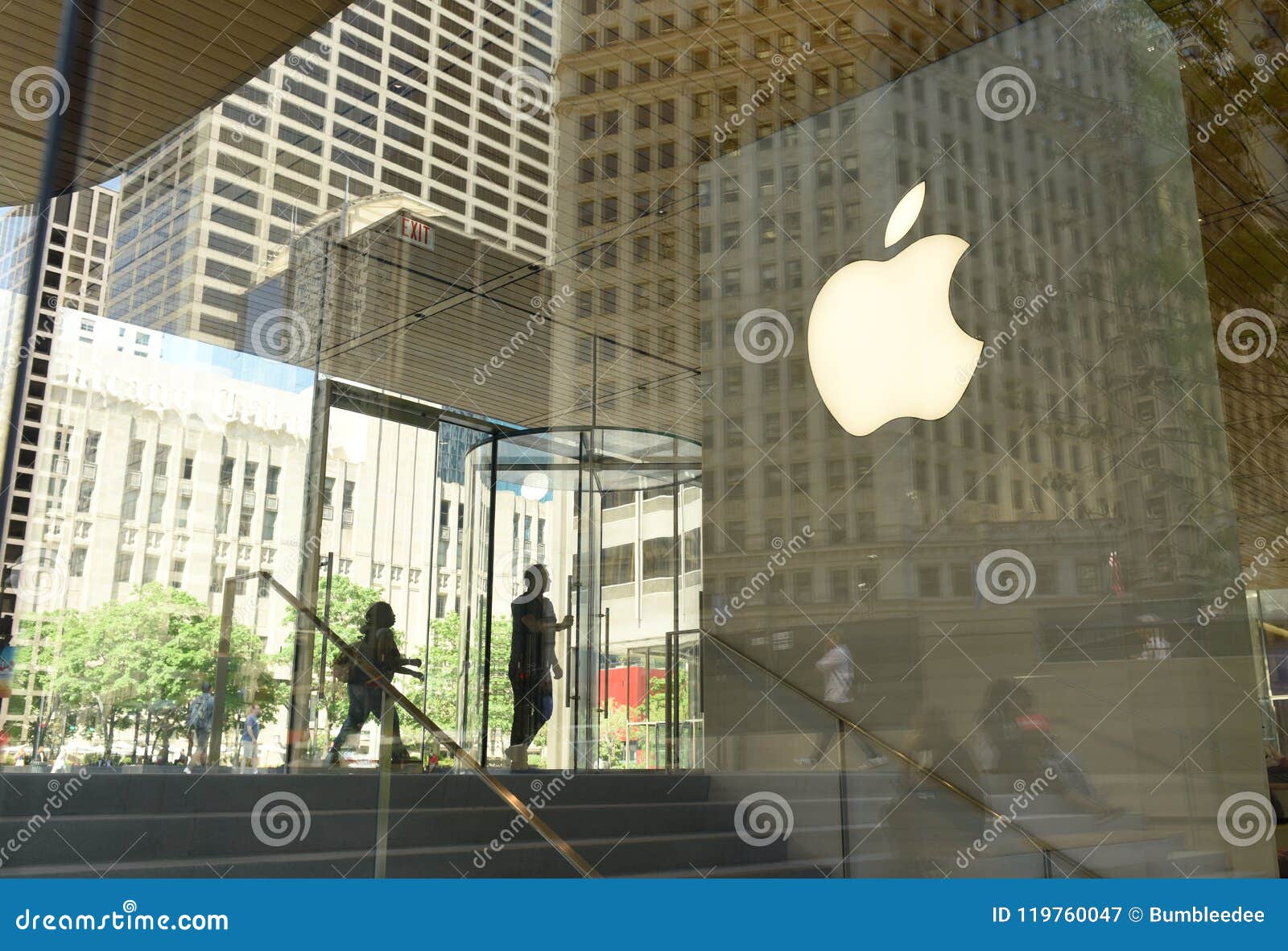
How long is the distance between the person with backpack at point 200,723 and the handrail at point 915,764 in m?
2.74

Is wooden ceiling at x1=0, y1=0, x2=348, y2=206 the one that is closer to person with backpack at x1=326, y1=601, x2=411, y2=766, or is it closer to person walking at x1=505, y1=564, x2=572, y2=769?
person with backpack at x1=326, y1=601, x2=411, y2=766

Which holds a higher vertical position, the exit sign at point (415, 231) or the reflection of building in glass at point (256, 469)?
the exit sign at point (415, 231)

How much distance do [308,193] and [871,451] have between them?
4.82m

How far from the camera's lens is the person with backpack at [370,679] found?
361 cm

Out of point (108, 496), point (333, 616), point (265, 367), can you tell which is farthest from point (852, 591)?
point (108, 496)

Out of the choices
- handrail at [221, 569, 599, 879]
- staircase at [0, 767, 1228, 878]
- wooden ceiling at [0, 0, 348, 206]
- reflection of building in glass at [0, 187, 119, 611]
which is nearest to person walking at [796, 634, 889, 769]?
staircase at [0, 767, 1228, 878]

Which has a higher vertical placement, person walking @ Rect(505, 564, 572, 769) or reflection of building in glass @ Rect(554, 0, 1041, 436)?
reflection of building in glass @ Rect(554, 0, 1041, 436)

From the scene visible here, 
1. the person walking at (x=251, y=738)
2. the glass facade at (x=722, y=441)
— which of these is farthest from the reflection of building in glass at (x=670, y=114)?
the person walking at (x=251, y=738)

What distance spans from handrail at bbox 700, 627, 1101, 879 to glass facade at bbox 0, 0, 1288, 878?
0.02 metres

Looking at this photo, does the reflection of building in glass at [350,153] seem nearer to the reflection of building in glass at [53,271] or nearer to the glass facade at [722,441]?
the glass facade at [722,441]

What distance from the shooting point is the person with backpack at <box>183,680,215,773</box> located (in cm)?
548

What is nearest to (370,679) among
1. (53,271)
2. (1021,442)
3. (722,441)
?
(722,441)

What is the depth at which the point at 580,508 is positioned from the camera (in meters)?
7.25

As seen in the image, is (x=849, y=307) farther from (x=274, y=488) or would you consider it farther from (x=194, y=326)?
(x=194, y=326)
